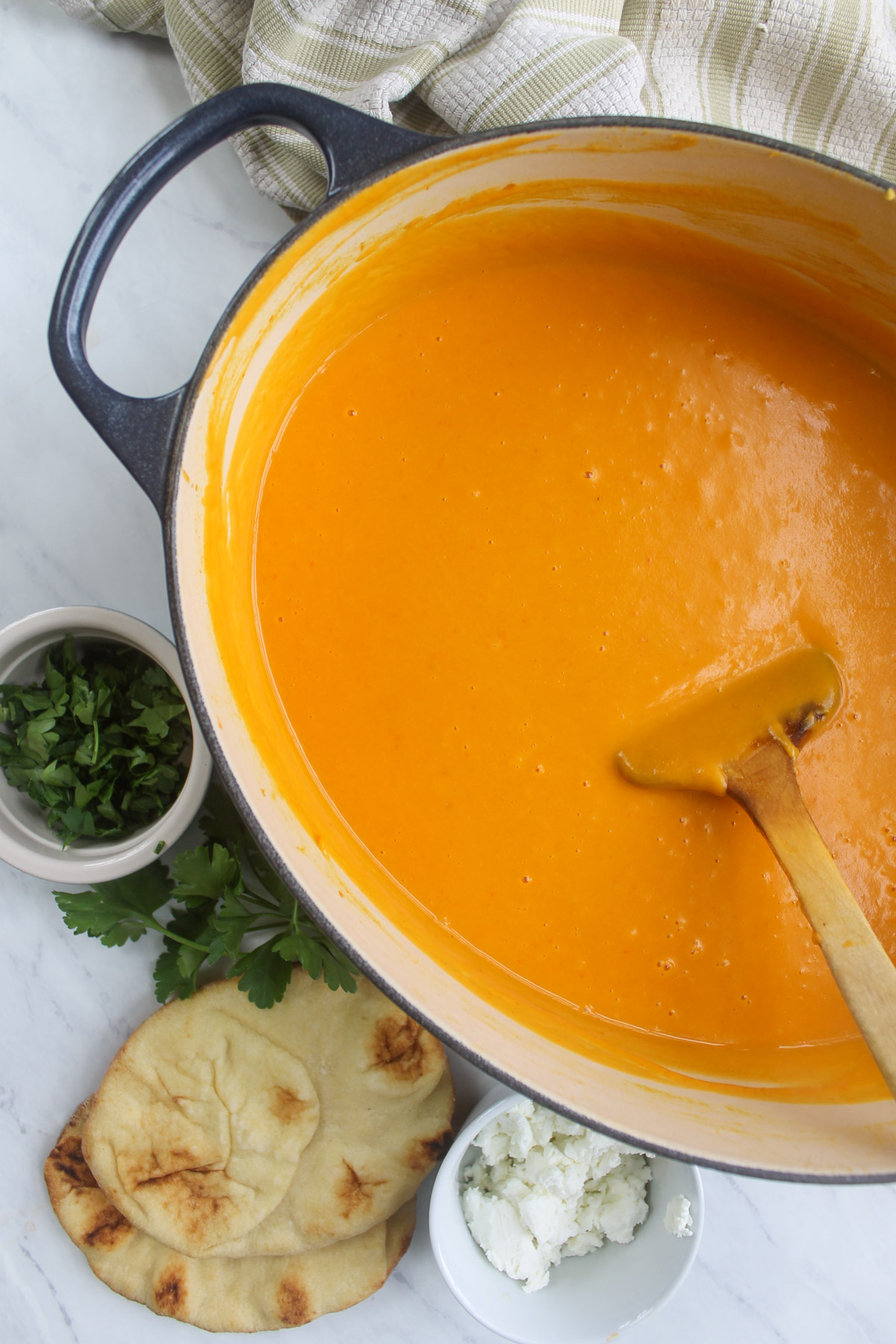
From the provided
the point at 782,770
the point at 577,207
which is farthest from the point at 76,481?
the point at 782,770

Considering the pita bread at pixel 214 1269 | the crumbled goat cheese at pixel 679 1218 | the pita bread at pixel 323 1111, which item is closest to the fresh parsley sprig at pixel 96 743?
the pita bread at pixel 323 1111

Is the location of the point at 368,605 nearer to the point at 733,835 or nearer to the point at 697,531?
the point at 697,531

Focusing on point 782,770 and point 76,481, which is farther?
point 76,481

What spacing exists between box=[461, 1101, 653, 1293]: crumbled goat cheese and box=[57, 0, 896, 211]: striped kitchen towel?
1184 millimetres

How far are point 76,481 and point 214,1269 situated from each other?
3.32 feet

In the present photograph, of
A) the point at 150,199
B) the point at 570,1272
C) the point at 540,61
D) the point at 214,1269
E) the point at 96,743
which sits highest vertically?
the point at 150,199

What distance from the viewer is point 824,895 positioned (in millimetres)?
1033

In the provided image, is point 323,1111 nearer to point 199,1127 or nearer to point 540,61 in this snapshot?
point 199,1127

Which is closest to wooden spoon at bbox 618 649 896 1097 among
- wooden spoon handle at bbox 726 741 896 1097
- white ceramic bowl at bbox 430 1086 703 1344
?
wooden spoon handle at bbox 726 741 896 1097

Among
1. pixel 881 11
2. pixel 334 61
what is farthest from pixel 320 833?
pixel 881 11

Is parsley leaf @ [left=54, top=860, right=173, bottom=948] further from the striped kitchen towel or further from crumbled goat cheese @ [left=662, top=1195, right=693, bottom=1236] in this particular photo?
→ the striped kitchen towel

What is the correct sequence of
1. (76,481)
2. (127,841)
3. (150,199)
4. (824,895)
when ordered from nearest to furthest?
(150,199) < (824,895) < (127,841) < (76,481)

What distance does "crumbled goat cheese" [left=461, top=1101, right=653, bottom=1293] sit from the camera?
118 centimetres

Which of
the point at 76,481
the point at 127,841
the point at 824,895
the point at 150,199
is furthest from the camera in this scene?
the point at 76,481
